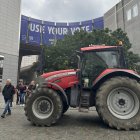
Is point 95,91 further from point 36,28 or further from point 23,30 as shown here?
point 36,28

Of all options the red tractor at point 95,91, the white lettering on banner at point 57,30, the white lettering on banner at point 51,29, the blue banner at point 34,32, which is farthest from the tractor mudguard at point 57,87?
A: the white lettering on banner at point 57,30

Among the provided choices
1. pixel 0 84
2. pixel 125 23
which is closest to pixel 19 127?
pixel 0 84

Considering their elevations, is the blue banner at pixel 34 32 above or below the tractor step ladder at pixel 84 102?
above

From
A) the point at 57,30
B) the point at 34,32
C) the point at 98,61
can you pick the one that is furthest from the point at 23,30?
the point at 98,61

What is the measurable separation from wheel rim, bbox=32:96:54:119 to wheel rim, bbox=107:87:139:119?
6.69 feet

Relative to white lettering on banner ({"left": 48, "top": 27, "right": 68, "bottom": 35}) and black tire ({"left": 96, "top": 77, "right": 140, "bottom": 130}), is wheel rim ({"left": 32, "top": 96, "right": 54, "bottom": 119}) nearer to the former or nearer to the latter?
black tire ({"left": 96, "top": 77, "right": 140, "bottom": 130})

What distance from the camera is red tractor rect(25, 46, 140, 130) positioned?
753 cm

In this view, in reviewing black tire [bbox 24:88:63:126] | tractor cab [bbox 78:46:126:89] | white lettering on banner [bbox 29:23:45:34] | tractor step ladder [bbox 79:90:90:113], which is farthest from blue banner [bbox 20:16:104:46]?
tractor step ladder [bbox 79:90:90:113]

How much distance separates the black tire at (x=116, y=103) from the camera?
24.0 feet

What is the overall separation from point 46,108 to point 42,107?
0.15 metres

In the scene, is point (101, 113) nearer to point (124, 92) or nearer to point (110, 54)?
point (124, 92)

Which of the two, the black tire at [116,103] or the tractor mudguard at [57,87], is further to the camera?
the tractor mudguard at [57,87]

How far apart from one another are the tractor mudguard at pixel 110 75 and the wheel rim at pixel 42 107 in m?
1.69

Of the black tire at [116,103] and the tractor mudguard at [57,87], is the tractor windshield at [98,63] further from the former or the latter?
the tractor mudguard at [57,87]
